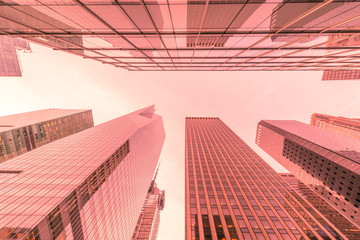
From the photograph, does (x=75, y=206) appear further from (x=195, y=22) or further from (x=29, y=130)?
(x=29, y=130)

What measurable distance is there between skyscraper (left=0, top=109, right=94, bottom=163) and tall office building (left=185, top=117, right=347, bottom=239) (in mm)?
90227

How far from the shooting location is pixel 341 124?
135m

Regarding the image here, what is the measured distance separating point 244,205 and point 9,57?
156071mm

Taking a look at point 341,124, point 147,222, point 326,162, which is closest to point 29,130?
point 147,222

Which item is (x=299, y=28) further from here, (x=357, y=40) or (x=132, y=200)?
(x=132, y=200)

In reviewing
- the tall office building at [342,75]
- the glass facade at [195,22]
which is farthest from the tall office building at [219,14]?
the tall office building at [342,75]

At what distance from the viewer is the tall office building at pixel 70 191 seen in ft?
70.9

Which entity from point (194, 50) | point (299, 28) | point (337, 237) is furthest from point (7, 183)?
point (337, 237)

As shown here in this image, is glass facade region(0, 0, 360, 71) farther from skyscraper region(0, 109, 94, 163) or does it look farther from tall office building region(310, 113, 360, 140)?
tall office building region(310, 113, 360, 140)

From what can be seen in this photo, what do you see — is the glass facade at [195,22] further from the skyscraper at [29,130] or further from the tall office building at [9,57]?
the tall office building at [9,57]

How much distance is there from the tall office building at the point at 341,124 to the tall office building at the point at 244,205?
397 feet

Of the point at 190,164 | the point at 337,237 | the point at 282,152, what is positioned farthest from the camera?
the point at 282,152

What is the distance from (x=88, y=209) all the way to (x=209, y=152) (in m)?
71.2

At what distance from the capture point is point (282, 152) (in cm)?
11700
